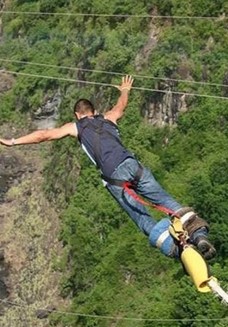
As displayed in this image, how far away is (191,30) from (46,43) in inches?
443

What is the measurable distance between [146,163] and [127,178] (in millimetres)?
26671

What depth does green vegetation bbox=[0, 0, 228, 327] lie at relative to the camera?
33500mm

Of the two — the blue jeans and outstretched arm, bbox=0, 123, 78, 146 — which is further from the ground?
outstretched arm, bbox=0, 123, 78, 146

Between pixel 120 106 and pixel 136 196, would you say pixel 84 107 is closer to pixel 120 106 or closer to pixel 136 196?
pixel 120 106

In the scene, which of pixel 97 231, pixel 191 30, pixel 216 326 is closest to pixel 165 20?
pixel 191 30

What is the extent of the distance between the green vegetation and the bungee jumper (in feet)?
65.0

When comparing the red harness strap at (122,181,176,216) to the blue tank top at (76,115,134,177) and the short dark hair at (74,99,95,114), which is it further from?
the short dark hair at (74,99,95,114)

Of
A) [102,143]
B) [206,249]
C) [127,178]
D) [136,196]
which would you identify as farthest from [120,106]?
[206,249]

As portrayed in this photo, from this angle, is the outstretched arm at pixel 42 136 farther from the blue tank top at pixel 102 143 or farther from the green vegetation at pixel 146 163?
the green vegetation at pixel 146 163

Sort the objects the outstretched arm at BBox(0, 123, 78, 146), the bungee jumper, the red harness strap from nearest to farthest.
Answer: the bungee jumper
the red harness strap
the outstretched arm at BBox(0, 123, 78, 146)

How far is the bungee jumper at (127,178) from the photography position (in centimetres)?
999

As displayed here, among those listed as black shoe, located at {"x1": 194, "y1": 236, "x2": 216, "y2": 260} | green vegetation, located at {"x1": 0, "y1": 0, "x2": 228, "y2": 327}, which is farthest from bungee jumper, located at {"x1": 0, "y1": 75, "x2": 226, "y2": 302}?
green vegetation, located at {"x1": 0, "y1": 0, "x2": 228, "y2": 327}

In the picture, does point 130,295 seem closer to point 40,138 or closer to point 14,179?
point 14,179

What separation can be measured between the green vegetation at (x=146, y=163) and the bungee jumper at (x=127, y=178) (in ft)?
65.0
